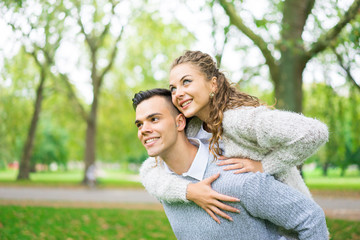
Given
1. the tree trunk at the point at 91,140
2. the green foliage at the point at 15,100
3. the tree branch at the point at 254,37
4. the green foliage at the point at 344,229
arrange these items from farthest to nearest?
the green foliage at the point at 15,100 → the tree trunk at the point at 91,140 → the tree branch at the point at 254,37 → the green foliage at the point at 344,229

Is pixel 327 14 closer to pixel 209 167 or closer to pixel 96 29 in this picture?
pixel 209 167

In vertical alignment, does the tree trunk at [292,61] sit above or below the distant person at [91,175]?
above

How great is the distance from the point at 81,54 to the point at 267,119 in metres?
24.0

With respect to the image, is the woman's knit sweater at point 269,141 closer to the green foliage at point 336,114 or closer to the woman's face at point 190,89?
the woman's face at point 190,89

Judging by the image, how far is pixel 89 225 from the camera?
970cm

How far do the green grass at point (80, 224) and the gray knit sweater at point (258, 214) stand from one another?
6.30m

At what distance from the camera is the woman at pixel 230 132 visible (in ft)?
6.98

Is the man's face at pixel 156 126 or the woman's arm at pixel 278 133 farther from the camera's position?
the man's face at pixel 156 126

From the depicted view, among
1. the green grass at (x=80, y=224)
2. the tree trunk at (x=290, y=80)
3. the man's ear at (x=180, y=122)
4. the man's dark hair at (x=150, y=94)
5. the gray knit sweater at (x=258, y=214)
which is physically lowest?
the green grass at (x=80, y=224)

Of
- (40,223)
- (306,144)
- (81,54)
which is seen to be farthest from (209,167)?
(81,54)

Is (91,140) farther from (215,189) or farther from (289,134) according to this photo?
(289,134)

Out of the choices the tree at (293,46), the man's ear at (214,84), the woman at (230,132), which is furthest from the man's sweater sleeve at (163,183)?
the tree at (293,46)

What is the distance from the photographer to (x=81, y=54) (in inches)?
974

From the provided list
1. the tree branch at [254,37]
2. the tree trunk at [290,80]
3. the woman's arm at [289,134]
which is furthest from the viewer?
the tree branch at [254,37]
